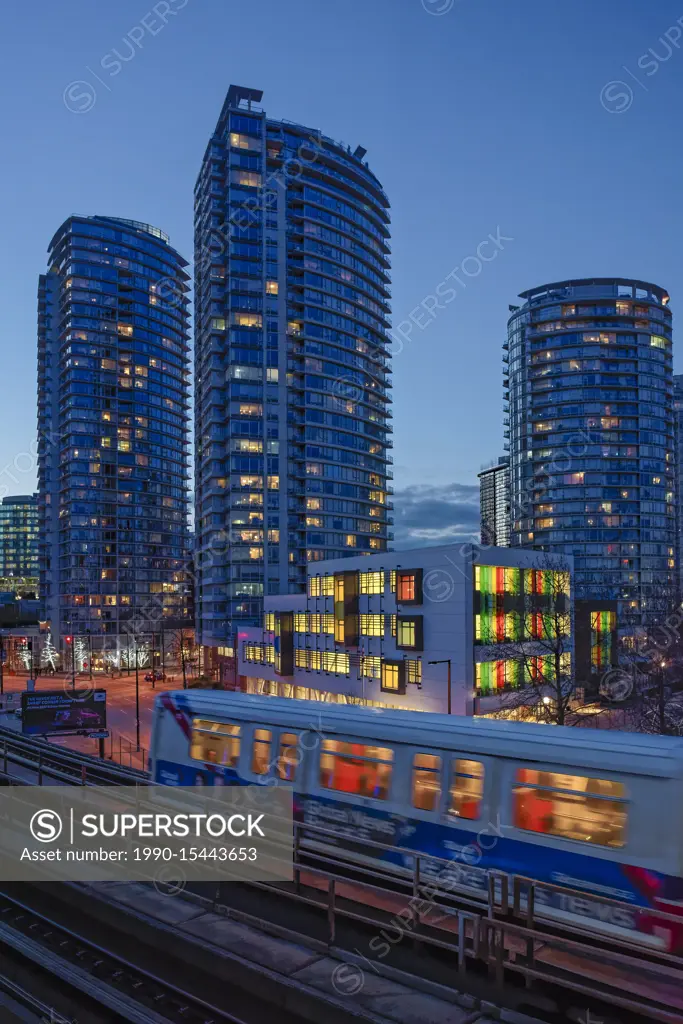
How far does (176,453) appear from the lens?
452 feet

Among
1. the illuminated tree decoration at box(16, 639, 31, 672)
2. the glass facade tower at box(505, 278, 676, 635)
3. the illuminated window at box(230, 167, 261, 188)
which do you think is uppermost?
the illuminated window at box(230, 167, 261, 188)

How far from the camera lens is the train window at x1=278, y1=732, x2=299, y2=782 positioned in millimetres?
14117

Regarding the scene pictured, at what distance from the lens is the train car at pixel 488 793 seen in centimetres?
1005

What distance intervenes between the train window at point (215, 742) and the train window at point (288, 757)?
1.29m

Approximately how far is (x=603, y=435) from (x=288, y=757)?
377ft

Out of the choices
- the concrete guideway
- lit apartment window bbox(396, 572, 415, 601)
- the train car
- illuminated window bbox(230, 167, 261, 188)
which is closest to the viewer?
the concrete guideway

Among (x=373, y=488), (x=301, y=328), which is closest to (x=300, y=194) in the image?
(x=301, y=328)

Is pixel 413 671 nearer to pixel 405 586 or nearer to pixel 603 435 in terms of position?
pixel 405 586

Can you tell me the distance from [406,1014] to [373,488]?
9025 centimetres

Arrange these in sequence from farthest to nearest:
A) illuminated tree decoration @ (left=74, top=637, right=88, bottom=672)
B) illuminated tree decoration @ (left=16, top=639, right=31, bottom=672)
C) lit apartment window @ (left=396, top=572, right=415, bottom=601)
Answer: illuminated tree decoration @ (left=16, top=639, right=31, bottom=672)
illuminated tree decoration @ (left=74, top=637, right=88, bottom=672)
lit apartment window @ (left=396, top=572, right=415, bottom=601)

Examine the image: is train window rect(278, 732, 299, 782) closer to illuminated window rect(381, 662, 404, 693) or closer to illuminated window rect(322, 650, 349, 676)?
illuminated window rect(381, 662, 404, 693)

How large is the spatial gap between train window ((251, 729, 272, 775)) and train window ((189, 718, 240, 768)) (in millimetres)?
529

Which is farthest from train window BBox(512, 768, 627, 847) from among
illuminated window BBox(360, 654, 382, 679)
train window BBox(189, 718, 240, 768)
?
illuminated window BBox(360, 654, 382, 679)

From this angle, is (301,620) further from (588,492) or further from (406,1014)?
(588,492)
